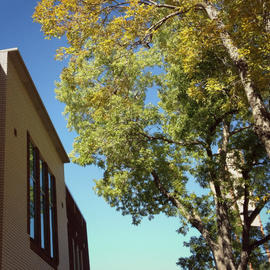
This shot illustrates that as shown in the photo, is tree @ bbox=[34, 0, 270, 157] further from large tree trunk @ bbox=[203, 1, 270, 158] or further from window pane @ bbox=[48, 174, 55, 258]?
window pane @ bbox=[48, 174, 55, 258]

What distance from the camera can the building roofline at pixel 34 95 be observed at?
12311 millimetres

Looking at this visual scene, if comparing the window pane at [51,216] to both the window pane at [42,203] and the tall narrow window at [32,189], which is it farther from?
the tall narrow window at [32,189]

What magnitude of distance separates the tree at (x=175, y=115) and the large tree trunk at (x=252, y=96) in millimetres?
43

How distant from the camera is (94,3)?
493 inches

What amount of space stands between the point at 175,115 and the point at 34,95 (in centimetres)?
674

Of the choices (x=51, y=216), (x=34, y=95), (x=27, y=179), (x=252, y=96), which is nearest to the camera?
(x=252, y=96)

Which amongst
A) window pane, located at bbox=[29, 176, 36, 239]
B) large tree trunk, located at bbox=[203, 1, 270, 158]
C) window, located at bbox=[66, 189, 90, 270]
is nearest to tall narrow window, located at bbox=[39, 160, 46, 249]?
window pane, located at bbox=[29, 176, 36, 239]

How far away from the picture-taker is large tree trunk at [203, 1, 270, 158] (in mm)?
9414

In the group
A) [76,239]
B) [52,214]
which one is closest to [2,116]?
[52,214]

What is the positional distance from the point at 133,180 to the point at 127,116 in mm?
3352

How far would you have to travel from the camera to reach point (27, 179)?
502 inches

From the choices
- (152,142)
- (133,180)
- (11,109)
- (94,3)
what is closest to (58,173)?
(133,180)

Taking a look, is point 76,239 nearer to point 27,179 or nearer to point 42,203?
point 42,203

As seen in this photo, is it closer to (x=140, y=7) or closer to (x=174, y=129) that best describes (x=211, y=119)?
(x=174, y=129)
